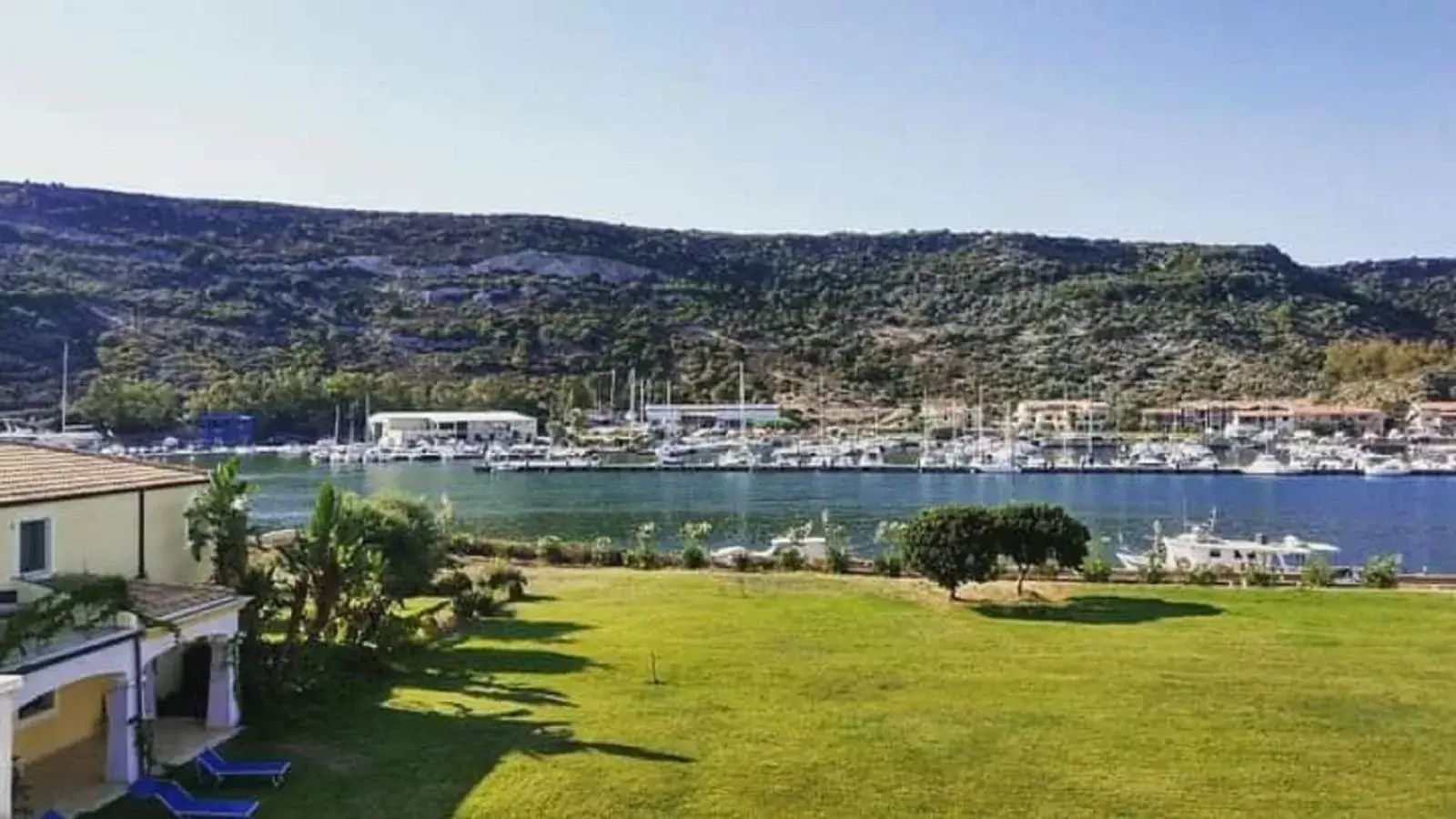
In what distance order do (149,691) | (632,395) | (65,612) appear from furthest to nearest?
(632,395) → (149,691) → (65,612)

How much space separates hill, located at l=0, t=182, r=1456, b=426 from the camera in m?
134

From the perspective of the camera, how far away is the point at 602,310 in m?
164

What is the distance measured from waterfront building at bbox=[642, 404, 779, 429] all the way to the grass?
107 meters

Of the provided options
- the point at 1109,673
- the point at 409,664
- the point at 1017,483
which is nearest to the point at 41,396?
the point at 1017,483

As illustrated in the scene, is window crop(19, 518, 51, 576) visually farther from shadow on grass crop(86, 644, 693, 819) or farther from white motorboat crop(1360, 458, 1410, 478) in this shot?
white motorboat crop(1360, 458, 1410, 478)

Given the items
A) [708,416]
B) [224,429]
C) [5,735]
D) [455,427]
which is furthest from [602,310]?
[5,735]

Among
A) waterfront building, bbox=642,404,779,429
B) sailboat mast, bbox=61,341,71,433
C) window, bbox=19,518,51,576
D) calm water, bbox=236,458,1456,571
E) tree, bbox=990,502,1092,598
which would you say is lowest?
calm water, bbox=236,458,1456,571

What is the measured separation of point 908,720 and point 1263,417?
120m

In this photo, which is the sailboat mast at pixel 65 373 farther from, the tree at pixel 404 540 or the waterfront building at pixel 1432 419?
the waterfront building at pixel 1432 419

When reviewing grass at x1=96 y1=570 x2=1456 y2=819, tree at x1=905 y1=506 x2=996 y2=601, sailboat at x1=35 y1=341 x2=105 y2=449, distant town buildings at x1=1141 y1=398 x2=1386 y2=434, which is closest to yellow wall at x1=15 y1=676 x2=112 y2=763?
grass at x1=96 y1=570 x2=1456 y2=819

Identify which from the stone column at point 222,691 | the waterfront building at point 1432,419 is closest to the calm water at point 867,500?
the waterfront building at point 1432,419

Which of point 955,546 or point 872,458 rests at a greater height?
point 955,546

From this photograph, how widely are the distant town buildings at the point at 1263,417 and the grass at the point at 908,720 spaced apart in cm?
10556

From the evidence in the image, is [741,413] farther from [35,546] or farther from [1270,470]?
[35,546]
